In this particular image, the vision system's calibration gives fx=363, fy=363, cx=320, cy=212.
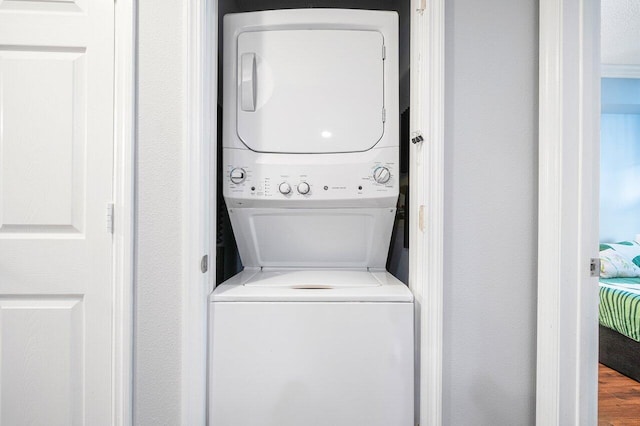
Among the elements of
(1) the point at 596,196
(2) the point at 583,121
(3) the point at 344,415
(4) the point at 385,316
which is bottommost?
(3) the point at 344,415

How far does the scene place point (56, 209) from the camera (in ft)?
3.99

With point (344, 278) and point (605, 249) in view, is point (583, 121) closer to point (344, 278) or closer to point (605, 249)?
point (344, 278)

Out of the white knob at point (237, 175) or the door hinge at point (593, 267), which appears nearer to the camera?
the door hinge at point (593, 267)

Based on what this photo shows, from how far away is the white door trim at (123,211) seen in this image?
47.3 inches

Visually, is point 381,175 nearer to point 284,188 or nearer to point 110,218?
point 284,188

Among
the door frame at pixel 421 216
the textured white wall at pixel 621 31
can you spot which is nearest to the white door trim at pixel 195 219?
the door frame at pixel 421 216

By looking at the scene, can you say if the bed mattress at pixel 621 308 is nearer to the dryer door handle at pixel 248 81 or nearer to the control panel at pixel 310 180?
the control panel at pixel 310 180

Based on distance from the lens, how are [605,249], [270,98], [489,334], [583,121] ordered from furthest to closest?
[605,249] < [270,98] < [489,334] < [583,121]

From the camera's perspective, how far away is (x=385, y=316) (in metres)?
1.23

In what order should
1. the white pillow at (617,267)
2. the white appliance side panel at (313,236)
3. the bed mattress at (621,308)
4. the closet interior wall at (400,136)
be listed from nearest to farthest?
the white appliance side panel at (313,236) → the closet interior wall at (400,136) → the bed mattress at (621,308) → the white pillow at (617,267)

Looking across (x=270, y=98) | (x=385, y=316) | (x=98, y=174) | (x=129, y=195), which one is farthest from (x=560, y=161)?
(x=98, y=174)

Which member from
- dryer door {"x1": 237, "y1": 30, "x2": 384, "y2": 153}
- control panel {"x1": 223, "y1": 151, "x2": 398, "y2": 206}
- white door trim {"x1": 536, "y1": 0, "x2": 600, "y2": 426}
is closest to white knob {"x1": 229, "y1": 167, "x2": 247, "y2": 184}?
control panel {"x1": 223, "y1": 151, "x2": 398, "y2": 206}

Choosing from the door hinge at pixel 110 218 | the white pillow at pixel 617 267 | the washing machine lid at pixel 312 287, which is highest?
the door hinge at pixel 110 218

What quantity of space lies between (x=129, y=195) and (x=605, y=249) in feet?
14.0
